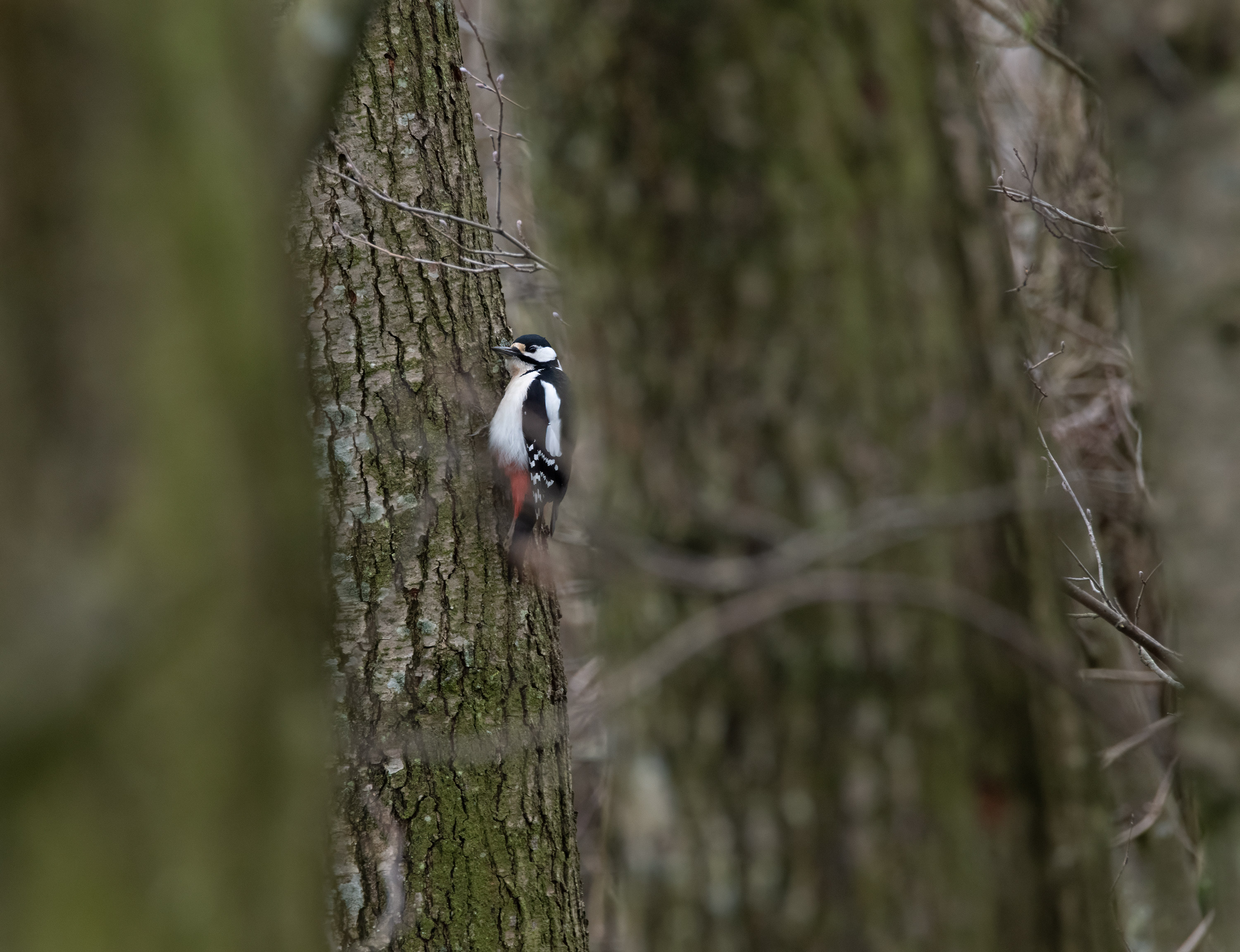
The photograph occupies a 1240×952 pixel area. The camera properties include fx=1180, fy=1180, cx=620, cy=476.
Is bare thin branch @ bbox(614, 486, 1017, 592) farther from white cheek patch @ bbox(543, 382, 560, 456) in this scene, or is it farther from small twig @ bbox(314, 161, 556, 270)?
white cheek patch @ bbox(543, 382, 560, 456)

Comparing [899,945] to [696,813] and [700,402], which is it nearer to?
[696,813]

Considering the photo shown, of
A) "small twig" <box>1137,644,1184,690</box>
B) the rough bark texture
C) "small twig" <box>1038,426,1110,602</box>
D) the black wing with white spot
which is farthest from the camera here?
the black wing with white spot

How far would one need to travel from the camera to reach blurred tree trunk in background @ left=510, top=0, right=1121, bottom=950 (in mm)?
1440

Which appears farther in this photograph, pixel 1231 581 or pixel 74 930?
pixel 1231 581

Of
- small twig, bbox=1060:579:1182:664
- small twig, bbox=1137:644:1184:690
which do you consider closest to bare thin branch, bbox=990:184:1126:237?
small twig, bbox=1060:579:1182:664

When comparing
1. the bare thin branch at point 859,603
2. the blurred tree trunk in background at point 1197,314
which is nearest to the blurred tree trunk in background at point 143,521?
the bare thin branch at point 859,603

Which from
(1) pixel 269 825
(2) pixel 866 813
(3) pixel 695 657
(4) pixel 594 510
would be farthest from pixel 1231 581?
(1) pixel 269 825

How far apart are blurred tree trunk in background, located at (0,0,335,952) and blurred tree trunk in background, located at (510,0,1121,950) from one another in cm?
46

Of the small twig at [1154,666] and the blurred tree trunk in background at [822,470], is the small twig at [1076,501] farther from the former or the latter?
the blurred tree trunk in background at [822,470]

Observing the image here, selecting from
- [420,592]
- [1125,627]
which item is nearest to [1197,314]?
[1125,627]

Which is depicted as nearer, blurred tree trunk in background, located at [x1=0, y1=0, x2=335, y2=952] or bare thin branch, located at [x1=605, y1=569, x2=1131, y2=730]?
blurred tree trunk in background, located at [x1=0, y1=0, x2=335, y2=952]

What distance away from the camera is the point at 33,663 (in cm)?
108

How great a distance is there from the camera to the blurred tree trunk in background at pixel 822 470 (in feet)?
4.73

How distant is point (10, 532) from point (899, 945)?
109cm
